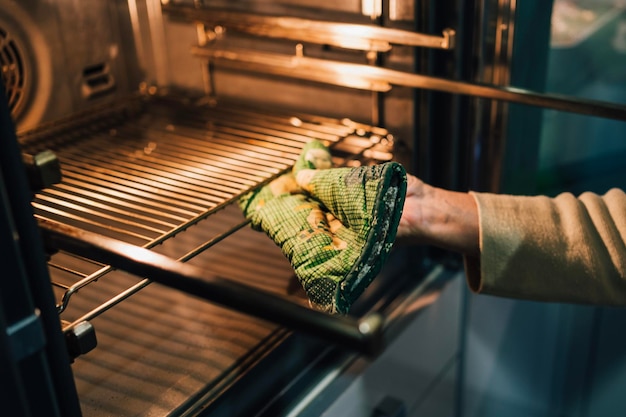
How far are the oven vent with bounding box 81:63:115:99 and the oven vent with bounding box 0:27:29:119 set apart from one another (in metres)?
0.13

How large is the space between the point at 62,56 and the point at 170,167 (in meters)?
0.30

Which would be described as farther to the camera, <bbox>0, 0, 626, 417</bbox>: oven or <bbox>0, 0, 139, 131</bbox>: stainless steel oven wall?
<bbox>0, 0, 139, 131</bbox>: stainless steel oven wall

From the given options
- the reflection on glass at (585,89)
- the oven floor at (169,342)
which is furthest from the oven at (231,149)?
the reflection on glass at (585,89)

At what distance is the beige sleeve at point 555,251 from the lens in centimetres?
85

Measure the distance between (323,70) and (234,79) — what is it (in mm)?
227

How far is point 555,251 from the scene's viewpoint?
0.86 m

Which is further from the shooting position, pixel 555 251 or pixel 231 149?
pixel 231 149

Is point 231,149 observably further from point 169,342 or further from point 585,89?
point 585,89

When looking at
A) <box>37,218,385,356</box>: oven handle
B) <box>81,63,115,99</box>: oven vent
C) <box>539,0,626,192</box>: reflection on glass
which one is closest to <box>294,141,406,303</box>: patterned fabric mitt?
<box>37,218,385,356</box>: oven handle

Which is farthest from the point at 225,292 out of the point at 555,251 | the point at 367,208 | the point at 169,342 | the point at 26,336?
the point at 555,251

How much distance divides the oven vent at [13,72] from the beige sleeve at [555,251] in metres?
0.71

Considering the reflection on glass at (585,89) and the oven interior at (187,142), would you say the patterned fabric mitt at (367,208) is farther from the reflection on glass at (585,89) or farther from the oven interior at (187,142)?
the reflection on glass at (585,89)

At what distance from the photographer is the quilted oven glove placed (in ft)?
2.37

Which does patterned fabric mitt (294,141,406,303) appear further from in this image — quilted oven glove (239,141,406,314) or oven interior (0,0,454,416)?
oven interior (0,0,454,416)
